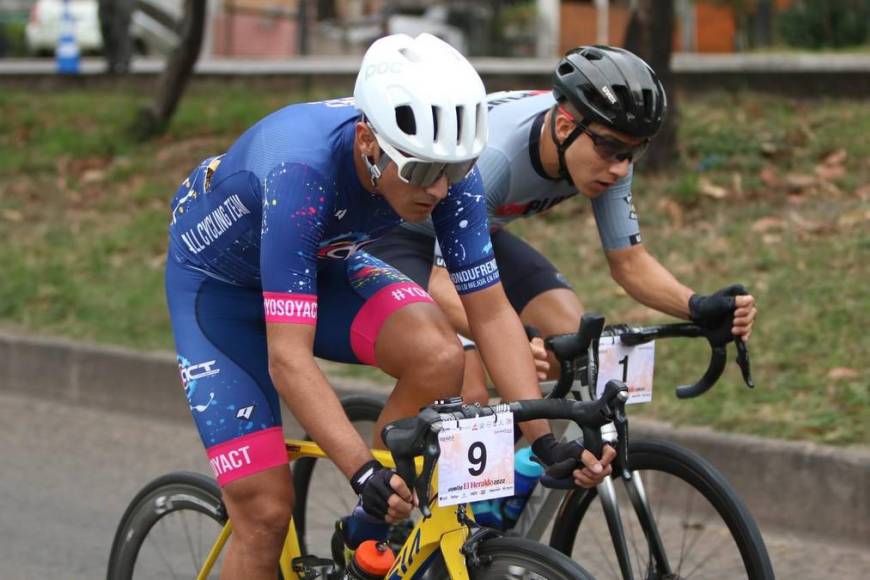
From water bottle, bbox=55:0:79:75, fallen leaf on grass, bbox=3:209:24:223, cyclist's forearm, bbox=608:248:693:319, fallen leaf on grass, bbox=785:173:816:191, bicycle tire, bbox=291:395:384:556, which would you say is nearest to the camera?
cyclist's forearm, bbox=608:248:693:319

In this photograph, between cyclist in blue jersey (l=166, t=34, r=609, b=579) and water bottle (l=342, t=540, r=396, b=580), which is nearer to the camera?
cyclist in blue jersey (l=166, t=34, r=609, b=579)

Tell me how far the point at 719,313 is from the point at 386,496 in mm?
1486

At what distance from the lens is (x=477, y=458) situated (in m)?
3.15

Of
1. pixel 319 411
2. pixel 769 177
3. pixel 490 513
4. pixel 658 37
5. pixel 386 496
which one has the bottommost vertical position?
pixel 490 513

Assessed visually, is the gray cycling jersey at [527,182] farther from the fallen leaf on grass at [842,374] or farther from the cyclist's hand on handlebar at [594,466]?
the fallen leaf on grass at [842,374]

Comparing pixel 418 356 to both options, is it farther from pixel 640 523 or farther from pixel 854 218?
pixel 854 218

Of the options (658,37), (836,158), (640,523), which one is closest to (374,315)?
(640,523)

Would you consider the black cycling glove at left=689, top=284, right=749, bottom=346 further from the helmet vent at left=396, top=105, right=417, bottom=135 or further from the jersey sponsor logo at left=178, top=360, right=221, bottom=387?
the jersey sponsor logo at left=178, top=360, right=221, bottom=387

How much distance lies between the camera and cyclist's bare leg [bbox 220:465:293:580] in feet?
12.1

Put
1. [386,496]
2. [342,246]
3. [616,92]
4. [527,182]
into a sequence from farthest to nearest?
[527,182] < [616,92] < [342,246] < [386,496]

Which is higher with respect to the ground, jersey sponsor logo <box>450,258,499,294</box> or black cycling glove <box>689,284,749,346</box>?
jersey sponsor logo <box>450,258,499,294</box>

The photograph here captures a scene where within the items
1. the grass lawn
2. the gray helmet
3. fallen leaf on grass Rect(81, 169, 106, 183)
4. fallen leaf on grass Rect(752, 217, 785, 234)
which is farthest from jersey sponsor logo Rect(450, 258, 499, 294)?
fallen leaf on grass Rect(81, 169, 106, 183)

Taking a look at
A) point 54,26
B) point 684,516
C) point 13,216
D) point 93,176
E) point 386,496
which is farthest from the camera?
point 54,26

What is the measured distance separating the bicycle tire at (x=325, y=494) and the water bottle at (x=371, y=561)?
0.83 m
